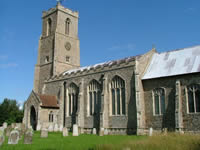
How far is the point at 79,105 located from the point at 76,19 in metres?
22.5

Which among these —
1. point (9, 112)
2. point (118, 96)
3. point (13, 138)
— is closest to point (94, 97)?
point (118, 96)

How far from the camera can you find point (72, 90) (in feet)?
108

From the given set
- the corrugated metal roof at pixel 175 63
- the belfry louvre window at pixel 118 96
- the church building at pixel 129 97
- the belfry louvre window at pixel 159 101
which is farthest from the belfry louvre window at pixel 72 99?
the belfry louvre window at pixel 159 101

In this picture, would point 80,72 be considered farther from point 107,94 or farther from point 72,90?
point 107,94

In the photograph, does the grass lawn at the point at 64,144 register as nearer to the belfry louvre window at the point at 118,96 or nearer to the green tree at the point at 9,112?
the belfry louvre window at the point at 118,96

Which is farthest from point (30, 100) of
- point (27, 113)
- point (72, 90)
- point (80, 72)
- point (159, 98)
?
point (159, 98)

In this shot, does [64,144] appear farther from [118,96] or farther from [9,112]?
[9,112]

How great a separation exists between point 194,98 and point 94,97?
12.5 meters

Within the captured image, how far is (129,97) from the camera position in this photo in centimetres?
2611

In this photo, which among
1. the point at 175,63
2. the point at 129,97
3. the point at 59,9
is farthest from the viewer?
the point at 59,9

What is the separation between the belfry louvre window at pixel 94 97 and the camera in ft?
96.3

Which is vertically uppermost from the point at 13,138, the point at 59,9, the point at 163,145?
the point at 59,9

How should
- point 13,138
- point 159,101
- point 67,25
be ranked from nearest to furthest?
point 13,138, point 159,101, point 67,25

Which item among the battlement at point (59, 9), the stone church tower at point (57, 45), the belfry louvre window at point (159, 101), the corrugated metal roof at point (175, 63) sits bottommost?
the belfry louvre window at point (159, 101)
